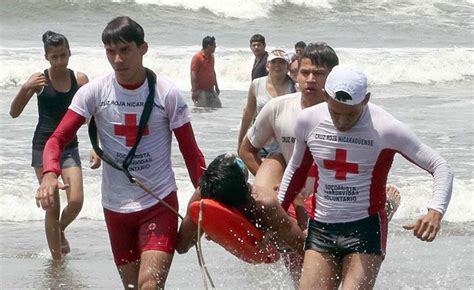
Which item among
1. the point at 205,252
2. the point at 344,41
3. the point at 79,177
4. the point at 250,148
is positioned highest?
the point at 250,148

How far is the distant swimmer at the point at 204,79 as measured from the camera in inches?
798

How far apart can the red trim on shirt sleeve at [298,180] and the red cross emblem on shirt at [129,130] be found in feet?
2.84

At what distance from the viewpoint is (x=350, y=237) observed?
5.93 metres

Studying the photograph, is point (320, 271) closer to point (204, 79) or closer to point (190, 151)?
point (190, 151)

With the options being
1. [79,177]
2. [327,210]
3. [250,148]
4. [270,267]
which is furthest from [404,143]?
[79,177]

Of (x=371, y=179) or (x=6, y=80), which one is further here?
(x=6, y=80)

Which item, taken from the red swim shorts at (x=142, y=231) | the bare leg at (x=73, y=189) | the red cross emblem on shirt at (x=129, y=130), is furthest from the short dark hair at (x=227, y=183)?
the bare leg at (x=73, y=189)

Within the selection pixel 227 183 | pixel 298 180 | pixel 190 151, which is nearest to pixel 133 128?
pixel 190 151

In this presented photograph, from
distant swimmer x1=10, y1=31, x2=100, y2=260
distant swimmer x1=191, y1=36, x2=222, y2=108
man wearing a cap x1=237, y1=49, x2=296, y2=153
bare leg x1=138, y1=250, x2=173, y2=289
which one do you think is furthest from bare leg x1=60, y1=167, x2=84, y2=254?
distant swimmer x1=191, y1=36, x2=222, y2=108

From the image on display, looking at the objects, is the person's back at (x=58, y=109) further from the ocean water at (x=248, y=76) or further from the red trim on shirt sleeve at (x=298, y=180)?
the red trim on shirt sleeve at (x=298, y=180)

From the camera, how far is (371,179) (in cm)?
593

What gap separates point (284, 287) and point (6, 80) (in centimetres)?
1713

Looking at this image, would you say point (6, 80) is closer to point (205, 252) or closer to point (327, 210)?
point (205, 252)

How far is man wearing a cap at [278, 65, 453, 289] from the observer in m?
5.81
